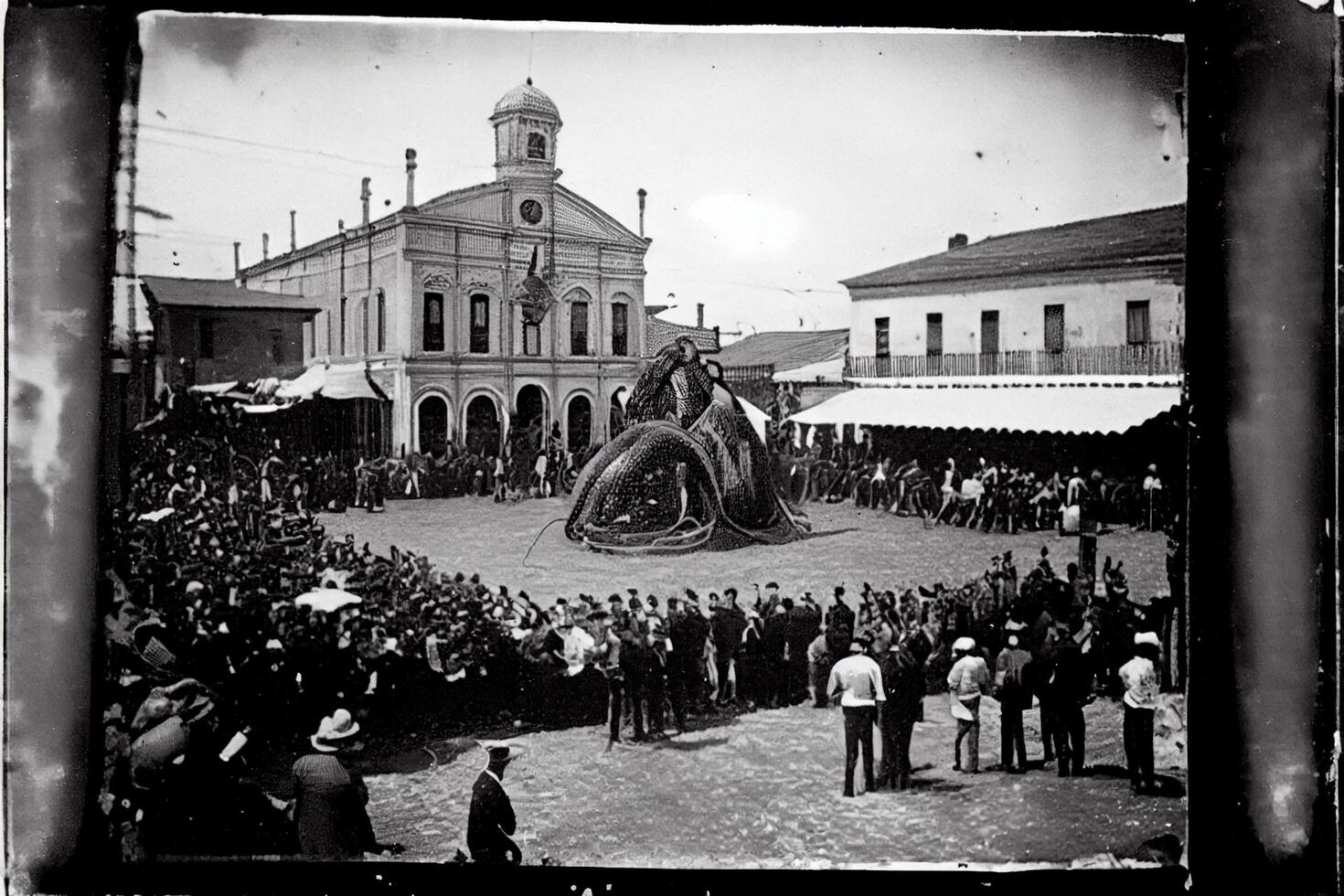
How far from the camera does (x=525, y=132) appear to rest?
584 centimetres

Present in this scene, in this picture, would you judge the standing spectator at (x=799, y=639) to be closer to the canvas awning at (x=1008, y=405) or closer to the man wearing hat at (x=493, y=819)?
the canvas awning at (x=1008, y=405)

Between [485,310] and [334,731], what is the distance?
2578 millimetres

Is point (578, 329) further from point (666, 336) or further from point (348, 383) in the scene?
point (348, 383)

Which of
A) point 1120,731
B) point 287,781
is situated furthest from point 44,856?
point 1120,731

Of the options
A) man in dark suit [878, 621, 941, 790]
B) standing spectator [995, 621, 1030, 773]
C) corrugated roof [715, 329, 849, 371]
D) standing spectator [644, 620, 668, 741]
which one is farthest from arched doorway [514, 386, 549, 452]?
standing spectator [995, 621, 1030, 773]

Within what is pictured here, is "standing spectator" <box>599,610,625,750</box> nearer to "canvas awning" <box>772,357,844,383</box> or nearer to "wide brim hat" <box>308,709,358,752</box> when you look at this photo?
"wide brim hat" <box>308,709,358,752</box>

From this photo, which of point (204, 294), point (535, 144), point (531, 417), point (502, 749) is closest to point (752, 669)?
point (502, 749)

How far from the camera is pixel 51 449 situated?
221 inches

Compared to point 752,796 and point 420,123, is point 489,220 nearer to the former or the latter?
point 420,123

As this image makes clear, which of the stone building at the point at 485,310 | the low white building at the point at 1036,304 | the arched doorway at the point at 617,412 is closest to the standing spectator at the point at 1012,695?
the low white building at the point at 1036,304

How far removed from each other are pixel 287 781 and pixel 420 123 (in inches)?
148

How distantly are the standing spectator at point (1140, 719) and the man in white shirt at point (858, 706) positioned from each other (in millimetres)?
1403

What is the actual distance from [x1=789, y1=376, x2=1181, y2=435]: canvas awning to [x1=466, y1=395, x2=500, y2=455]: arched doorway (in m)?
1.82

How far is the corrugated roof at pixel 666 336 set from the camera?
20.3 feet
